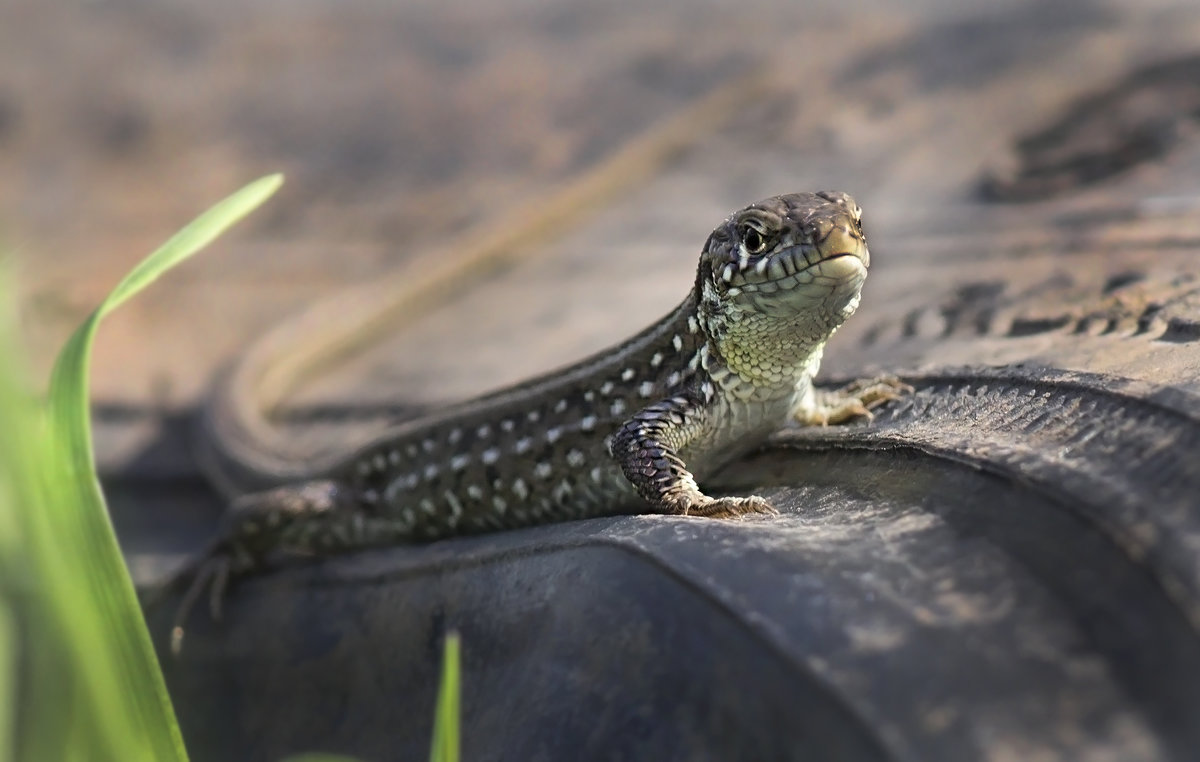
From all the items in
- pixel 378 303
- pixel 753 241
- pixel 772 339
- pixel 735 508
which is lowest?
pixel 735 508

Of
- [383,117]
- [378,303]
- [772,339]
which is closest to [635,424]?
[772,339]

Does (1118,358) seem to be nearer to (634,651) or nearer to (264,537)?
(634,651)

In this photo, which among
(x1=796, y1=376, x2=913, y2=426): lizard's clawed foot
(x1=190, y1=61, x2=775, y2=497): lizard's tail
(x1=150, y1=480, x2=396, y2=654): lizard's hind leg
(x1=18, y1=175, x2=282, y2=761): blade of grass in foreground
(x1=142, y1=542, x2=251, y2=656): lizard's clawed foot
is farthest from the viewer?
(x1=190, y1=61, x2=775, y2=497): lizard's tail

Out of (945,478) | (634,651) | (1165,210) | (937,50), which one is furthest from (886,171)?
(634,651)

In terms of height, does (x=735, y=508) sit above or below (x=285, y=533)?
above

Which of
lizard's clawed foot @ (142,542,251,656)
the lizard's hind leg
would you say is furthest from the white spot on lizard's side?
lizard's clawed foot @ (142,542,251,656)

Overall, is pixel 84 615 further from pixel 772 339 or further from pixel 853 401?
pixel 853 401

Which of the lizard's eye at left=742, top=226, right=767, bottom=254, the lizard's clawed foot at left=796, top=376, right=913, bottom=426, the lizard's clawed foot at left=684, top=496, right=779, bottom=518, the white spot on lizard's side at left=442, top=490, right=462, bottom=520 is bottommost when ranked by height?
the white spot on lizard's side at left=442, top=490, right=462, bottom=520

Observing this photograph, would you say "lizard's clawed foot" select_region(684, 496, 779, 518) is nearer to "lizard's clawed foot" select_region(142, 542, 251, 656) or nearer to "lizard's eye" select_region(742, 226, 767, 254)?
"lizard's eye" select_region(742, 226, 767, 254)
